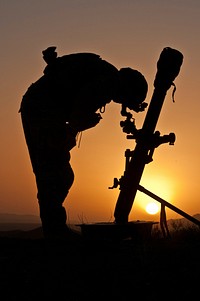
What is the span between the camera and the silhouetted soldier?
7105mm

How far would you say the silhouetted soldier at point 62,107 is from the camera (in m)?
7.11

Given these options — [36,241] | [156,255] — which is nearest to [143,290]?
[156,255]

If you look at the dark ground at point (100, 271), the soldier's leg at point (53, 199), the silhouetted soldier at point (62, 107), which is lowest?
the dark ground at point (100, 271)

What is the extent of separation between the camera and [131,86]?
754 centimetres

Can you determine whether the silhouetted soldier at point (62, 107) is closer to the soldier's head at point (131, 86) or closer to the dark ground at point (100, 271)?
the soldier's head at point (131, 86)

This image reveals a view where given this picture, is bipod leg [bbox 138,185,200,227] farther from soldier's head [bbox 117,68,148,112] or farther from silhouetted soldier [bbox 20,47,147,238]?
soldier's head [bbox 117,68,148,112]

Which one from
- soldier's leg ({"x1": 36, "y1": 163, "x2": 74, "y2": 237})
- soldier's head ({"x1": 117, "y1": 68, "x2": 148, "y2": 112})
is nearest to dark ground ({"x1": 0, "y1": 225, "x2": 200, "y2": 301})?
soldier's leg ({"x1": 36, "y1": 163, "x2": 74, "y2": 237})

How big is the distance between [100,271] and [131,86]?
11.8 ft

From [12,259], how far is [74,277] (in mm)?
1301

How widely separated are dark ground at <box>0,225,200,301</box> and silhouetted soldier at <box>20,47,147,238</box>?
35.5 inches

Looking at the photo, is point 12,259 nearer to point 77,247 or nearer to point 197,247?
point 77,247

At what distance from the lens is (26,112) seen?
7590 millimetres

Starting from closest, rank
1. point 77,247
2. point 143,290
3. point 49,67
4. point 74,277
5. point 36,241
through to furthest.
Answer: point 143,290
point 74,277
point 77,247
point 36,241
point 49,67

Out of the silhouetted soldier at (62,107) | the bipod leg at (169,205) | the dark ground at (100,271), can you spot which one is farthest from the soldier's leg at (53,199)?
the bipod leg at (169,205)
